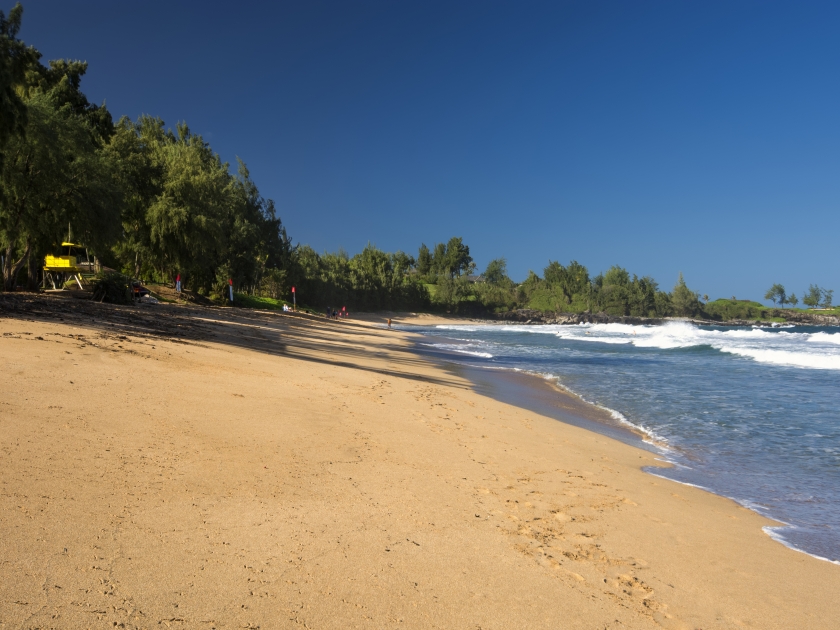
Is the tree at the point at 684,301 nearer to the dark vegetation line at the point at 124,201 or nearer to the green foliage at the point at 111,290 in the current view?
the dark vegetation line at the point at 124,201

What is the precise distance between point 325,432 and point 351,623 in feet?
13.4

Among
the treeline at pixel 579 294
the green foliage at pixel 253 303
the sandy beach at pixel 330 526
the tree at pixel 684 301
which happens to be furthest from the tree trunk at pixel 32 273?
the tree at pixel 684 301

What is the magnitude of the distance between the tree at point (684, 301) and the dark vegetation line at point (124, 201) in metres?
98.0

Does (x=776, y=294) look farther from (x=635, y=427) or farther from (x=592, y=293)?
(x=635, y=427)

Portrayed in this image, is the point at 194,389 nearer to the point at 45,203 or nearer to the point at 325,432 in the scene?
the point at 325,432

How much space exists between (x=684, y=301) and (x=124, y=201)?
487ft

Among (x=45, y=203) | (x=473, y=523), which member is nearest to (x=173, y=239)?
(x=45, y=203)

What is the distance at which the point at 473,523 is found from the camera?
4.63m

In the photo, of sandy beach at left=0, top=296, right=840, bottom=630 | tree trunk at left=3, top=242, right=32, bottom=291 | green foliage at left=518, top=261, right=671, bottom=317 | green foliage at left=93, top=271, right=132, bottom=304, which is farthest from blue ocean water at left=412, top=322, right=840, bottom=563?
green foliage at left=518, top=261, right=671, bottom=317

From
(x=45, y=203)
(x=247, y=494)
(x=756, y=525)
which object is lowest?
(x=756, y=525)

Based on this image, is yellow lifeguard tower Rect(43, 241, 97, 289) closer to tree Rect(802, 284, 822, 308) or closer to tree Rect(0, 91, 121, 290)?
tree Rect(0, 91, 121, 290)

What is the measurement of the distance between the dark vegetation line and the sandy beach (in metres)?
13.3

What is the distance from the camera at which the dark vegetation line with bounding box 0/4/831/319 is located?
21.6 m

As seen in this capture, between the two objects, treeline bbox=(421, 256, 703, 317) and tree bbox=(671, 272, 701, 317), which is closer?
treeline bbox=(421, 256, 703, 317)
